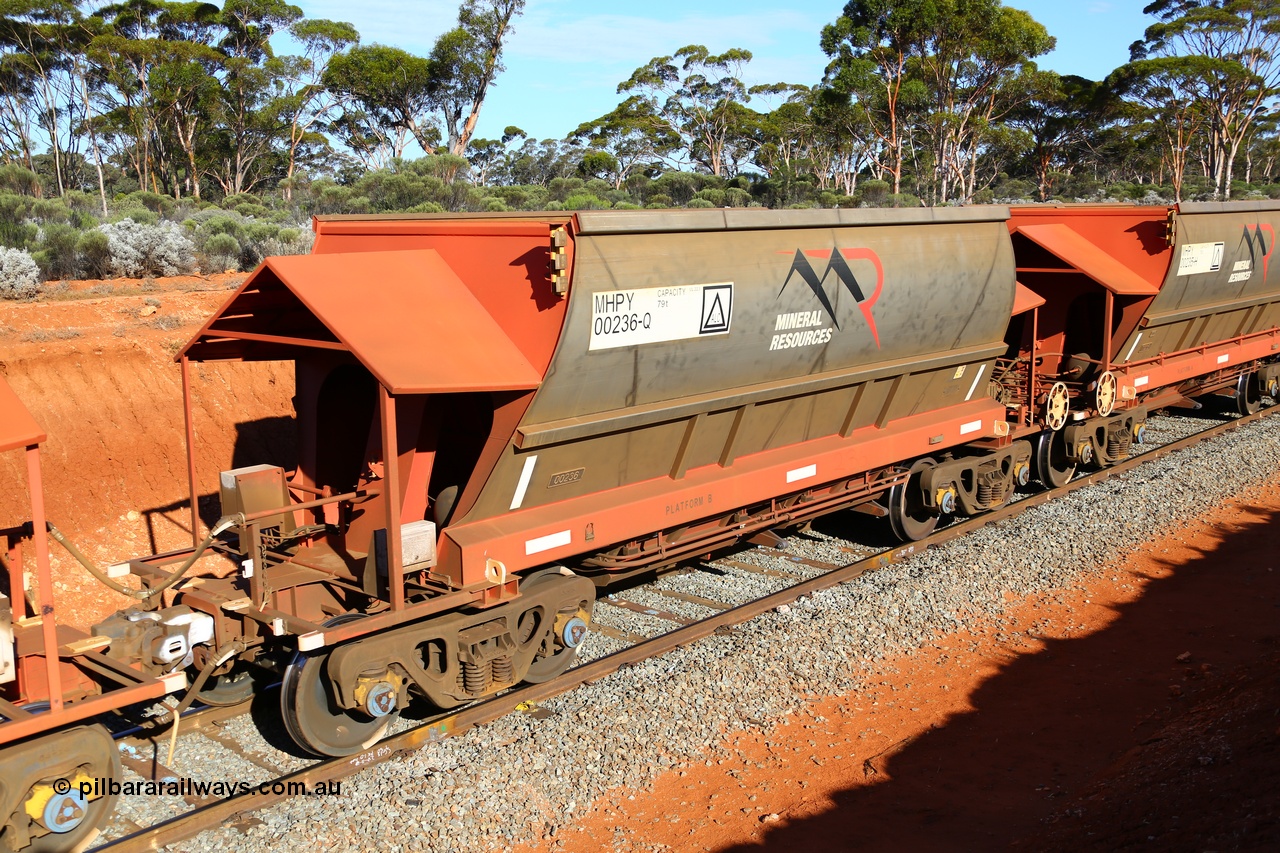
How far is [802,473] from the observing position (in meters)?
9.12

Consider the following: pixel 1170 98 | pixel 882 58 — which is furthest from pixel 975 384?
pixel 1170 98

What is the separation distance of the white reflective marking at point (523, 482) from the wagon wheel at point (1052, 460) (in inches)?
305

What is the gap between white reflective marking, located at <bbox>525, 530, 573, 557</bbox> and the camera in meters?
7.04

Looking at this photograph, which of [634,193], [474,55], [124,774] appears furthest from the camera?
[634,193]

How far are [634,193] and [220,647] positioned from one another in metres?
39.8

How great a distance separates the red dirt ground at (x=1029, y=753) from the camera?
5.38 m

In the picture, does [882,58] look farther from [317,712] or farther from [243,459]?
[317,712]

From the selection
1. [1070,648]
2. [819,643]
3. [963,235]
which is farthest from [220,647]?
[963,235]

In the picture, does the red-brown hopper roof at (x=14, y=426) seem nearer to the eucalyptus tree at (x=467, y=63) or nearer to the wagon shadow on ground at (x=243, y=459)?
the wagon shadow on ground at (x=243, y=459)

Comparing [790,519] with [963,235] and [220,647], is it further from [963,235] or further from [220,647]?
[220,647]

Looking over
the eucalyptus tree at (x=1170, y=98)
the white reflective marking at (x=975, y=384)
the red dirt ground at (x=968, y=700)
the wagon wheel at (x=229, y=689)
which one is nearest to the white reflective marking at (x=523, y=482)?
the red dirt ground at (x=968, y=700)

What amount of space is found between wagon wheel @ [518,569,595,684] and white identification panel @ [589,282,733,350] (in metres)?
1.74

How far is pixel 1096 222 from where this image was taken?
12797 mm

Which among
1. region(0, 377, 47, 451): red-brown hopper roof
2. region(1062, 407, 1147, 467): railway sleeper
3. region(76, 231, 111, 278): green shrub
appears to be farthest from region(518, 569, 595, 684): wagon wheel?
region(76, 231, 111, 278): green shrub
